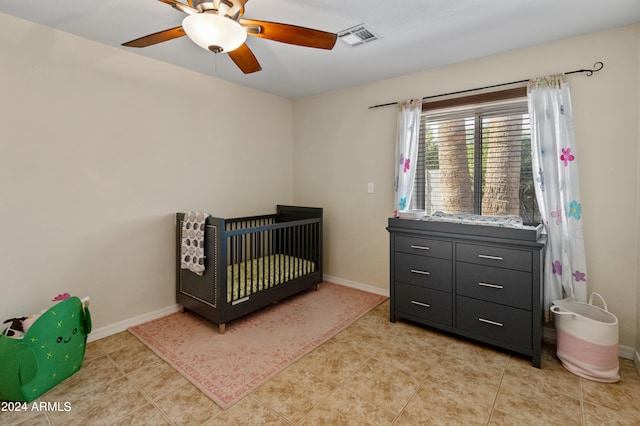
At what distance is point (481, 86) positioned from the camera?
8.81ft

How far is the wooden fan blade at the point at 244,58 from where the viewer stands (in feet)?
6.01

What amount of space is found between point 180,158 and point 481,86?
2.74 meters

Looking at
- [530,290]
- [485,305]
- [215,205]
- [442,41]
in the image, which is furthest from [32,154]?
[530,290]

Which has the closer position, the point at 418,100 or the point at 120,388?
the point at 120,388

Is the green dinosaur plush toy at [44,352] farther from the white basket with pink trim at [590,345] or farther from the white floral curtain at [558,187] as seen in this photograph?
the white floral curtain at [558,187]

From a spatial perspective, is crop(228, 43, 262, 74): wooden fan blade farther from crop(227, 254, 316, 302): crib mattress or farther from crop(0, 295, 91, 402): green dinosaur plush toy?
crop(0, 295, 91, 402): green dinosaur plush toy

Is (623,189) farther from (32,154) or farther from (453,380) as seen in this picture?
(32,154)

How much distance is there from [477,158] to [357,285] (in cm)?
182

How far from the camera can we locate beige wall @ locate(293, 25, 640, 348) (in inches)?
85.1

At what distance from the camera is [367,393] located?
1.82 meters

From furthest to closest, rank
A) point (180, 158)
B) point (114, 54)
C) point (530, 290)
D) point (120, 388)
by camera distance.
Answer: point (180, 158) < point (114, 54) < point (530, 290) < point (120, 388)

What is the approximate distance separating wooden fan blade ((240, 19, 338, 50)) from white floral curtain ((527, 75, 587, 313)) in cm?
173

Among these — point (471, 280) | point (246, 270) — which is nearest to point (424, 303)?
point (471, 280)

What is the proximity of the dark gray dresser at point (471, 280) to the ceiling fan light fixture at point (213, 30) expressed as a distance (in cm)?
180
